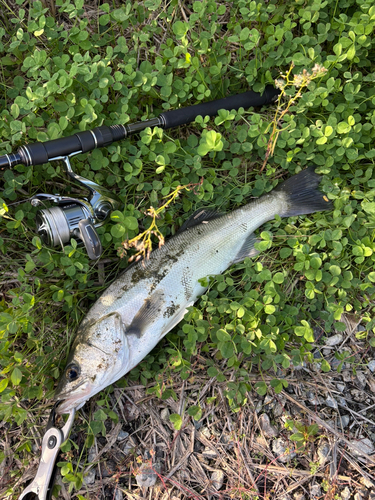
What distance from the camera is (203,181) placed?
3.30 metres

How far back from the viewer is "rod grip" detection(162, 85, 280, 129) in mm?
3256

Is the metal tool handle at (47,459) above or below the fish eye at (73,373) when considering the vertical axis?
below

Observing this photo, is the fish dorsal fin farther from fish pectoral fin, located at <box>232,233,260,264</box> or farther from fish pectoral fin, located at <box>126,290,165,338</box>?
fish pectoral fin, located at <box>126,290,165,338</box>

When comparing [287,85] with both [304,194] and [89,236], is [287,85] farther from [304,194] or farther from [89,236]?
[89,236]

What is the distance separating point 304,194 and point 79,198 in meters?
1.86

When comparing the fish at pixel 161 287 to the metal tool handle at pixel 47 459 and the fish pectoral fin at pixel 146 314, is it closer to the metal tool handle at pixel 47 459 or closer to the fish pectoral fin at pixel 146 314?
the fish pectoral fin at pixel 146 314

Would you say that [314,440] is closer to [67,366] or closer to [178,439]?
[178,439]

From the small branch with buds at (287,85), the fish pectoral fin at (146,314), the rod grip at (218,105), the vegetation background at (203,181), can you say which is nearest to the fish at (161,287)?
the fish pectoral fin at (146,314)

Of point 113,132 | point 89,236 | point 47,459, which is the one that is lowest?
point 47,459

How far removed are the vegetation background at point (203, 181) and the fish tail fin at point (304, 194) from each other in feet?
0.28

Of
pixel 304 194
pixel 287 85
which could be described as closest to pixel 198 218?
pixel 304 194

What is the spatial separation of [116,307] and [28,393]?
3.04ft

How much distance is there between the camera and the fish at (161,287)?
115 inches

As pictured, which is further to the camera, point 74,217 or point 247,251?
point 247,251
